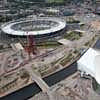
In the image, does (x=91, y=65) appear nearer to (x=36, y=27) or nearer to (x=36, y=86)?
(x=36, y=86)

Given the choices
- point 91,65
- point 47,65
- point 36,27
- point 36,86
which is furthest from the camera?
point 36,27

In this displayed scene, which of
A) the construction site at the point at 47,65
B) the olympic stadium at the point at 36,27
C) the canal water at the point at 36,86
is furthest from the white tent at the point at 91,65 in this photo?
the olympic stadium at the point at 36,27

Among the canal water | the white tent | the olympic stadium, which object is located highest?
the olympic stadium

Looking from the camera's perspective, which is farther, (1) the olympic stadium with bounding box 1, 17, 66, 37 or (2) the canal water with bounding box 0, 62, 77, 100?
(1) the olympic stadium with bounding box 1, 17, 66, 37

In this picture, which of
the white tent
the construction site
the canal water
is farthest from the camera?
the canal water

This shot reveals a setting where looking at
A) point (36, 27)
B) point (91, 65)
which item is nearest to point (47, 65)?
point (91, 65)

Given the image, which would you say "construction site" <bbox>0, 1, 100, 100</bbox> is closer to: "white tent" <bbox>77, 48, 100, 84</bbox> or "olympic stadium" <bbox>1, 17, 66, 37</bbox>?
"olympic stadium" <bbox>1, 17, 66, 37</bbox>

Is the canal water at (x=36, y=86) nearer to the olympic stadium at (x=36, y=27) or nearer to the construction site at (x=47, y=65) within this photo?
the construction site at (x=47, y=65)

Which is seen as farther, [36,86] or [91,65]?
[36,86]

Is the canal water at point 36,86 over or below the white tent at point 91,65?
below

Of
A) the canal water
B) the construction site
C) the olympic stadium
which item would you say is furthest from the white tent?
the olympic stadium

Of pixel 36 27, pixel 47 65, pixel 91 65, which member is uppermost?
pixel 36 27
